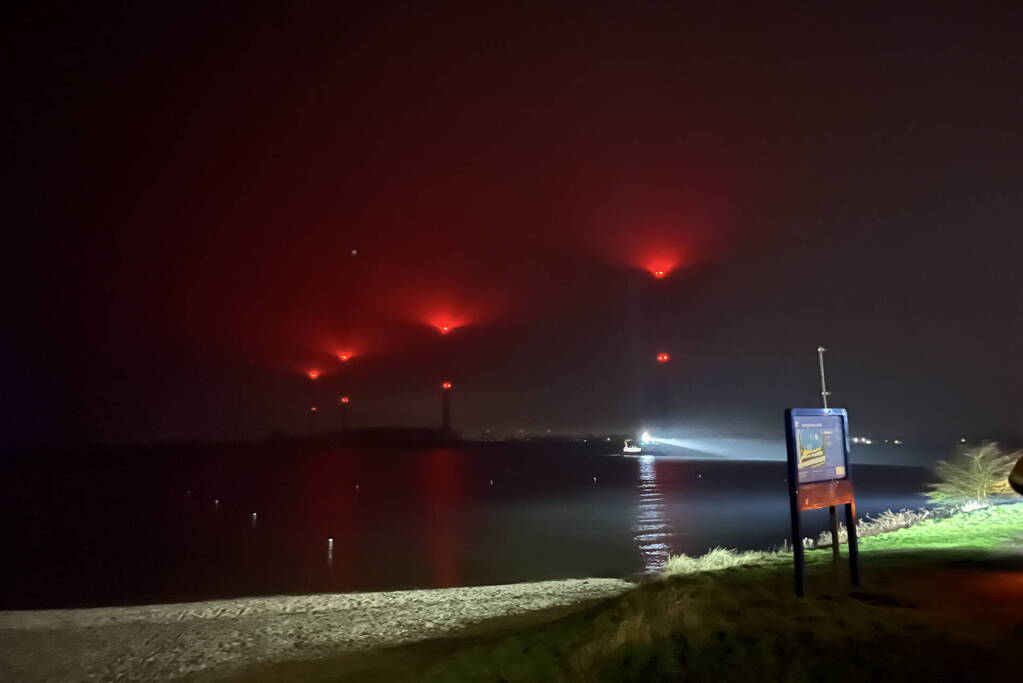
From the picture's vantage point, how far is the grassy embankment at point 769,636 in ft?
23.8

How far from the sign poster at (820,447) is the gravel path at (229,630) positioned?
25.3 ft

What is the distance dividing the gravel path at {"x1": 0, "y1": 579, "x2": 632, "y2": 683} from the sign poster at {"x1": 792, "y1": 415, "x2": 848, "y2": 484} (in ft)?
25.3

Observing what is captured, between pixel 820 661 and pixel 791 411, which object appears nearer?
pixel 820 661

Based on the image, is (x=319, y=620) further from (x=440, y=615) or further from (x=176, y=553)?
(x=176, y=553)

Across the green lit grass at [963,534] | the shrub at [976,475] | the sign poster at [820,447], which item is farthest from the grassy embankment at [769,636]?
the shrub at [976,475]

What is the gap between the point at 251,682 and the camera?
36.3 feet

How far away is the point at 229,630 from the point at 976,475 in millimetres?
30305

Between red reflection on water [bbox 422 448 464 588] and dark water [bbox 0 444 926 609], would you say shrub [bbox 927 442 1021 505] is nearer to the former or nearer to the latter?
dark water [bbox 0 444 926 609]

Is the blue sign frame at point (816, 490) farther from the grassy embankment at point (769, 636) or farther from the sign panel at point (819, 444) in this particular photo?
the grassy embankment at point (769, 636)

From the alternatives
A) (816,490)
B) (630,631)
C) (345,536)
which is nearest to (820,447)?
(816,490)

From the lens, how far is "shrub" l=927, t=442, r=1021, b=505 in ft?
98.7

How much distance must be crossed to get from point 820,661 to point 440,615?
10.4 metres

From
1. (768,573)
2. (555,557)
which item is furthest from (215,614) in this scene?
(555,557)

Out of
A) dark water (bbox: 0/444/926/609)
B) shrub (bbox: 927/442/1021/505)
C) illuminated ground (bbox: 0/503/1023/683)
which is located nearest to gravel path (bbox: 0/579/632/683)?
illuminated ground (bbox: 0/503/1023/683)
